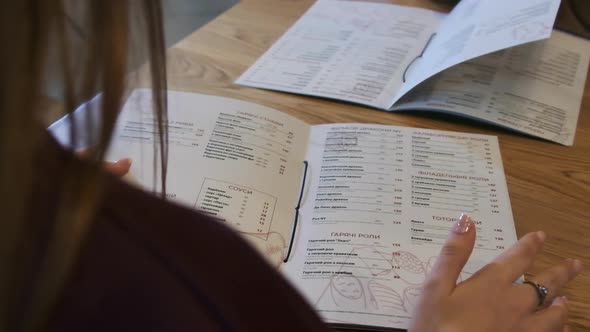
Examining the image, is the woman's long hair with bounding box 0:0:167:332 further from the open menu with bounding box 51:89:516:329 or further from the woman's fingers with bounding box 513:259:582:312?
the woman's fingers with bounding box 513:259:582:312

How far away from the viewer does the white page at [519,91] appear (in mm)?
696

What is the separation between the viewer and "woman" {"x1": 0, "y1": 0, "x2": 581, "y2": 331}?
218 millimetres

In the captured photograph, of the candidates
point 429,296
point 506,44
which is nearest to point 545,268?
point 429,296

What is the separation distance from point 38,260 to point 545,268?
1.45 ft

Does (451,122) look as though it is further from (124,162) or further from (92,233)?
(92,233)

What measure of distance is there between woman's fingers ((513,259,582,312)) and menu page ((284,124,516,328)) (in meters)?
0.05

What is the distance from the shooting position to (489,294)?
46 cm

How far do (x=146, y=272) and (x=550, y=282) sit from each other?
380mm

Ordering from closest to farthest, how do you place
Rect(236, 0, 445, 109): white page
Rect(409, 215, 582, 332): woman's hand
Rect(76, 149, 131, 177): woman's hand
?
Rect(409, 215, 582, 332): woman's hand < Rect(76, 149, 131, 177): woman's hand < Rect(236, 0, 445, 109): white page

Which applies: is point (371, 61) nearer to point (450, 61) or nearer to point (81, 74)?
point (450, 61)

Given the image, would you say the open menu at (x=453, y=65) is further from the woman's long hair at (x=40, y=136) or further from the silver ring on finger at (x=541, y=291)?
the woman's long hair at (x=40, y=136)

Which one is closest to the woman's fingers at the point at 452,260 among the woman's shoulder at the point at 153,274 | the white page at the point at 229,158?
the white page at the point at 229,158

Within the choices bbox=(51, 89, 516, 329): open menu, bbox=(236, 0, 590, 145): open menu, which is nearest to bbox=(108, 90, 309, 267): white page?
bbox=(51, 89, 516, 329): open menu

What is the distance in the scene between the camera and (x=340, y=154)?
0.64 metres
